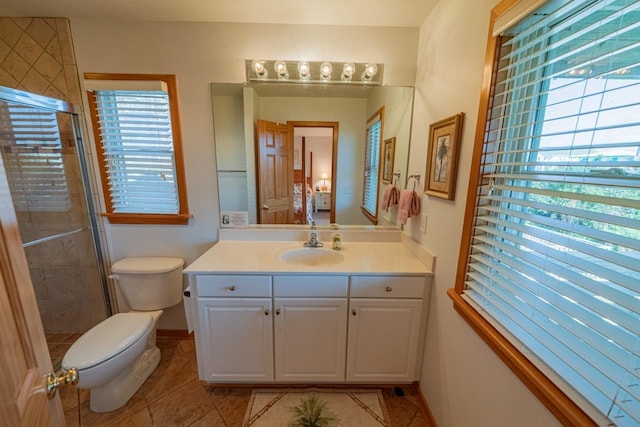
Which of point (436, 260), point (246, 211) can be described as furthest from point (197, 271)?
point (436, 260)

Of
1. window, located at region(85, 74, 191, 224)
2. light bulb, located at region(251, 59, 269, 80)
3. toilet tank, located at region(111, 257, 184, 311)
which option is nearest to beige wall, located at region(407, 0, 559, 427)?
light bulb, located at region(251, 59, 269, 80)

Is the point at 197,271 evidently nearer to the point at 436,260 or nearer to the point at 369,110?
the point at 436,260

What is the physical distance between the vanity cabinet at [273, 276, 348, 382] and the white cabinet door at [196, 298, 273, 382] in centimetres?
7

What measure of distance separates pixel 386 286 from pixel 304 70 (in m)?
1.48

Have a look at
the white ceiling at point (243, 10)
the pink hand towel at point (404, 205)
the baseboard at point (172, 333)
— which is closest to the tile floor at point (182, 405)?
the baseboard at point (172, 333)

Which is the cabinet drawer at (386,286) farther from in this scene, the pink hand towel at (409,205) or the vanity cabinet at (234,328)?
the vanity cabinet at (234,328)

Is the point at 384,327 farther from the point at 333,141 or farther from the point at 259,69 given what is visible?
the point at 259,69

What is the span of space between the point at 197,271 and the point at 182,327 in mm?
1063

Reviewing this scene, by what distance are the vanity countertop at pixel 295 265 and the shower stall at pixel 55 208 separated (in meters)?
1.03

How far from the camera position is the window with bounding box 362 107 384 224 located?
1857 millimetres

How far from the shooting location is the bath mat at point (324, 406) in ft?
4.73

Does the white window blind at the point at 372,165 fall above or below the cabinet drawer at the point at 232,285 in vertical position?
above

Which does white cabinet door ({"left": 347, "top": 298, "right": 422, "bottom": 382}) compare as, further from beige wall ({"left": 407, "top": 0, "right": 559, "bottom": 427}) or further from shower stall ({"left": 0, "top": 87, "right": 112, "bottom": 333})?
shower stall ({"left": 0, "top": 87, "right": 112, "bottom": 333})

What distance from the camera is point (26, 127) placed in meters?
1.63
